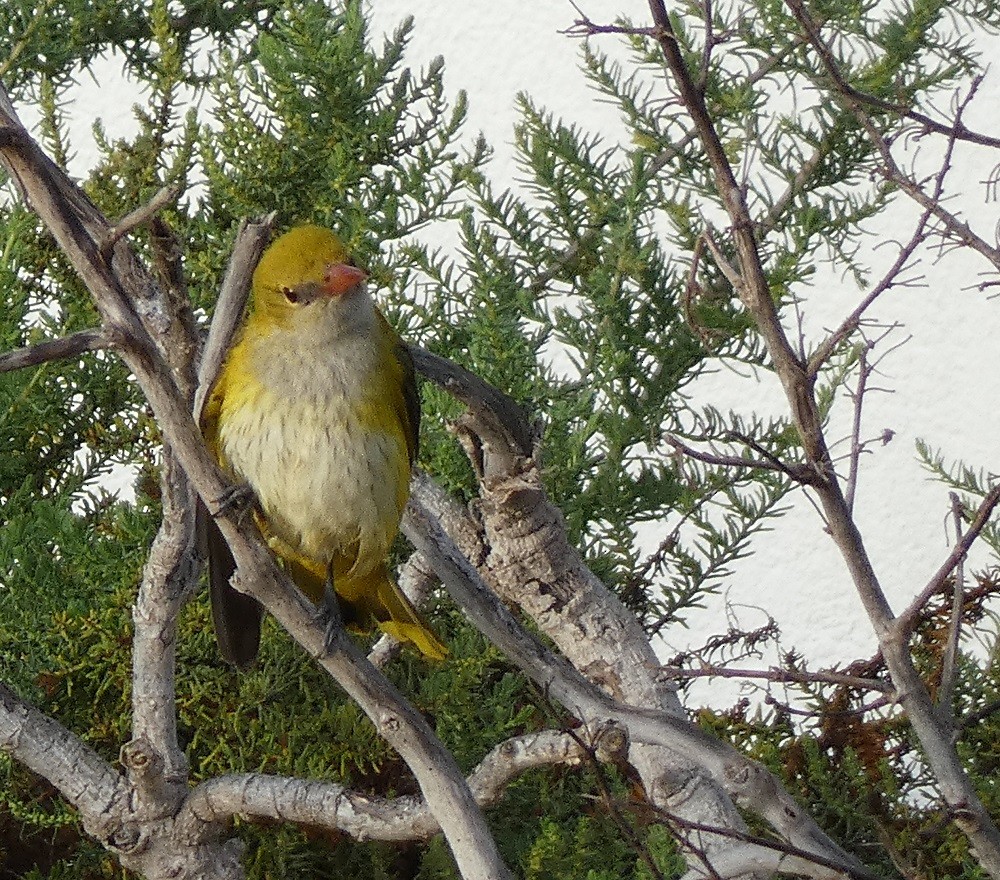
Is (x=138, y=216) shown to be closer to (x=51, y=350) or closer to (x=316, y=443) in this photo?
(x=51, y=350)

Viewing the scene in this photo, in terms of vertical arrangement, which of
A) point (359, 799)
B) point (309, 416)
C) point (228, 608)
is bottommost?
point (359, 799)

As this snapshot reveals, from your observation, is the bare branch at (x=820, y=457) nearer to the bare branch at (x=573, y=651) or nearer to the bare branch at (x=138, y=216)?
the bare branch at (x=573, y=651)

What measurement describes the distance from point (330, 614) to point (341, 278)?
0.20 metres

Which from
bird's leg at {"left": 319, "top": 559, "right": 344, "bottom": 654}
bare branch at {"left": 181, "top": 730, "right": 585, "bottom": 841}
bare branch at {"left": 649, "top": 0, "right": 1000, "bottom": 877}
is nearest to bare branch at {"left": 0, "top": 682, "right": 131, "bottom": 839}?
bare branch at {"left": 181, "top": 730, "right": 585, "bottom": 841}

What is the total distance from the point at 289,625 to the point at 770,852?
260mm

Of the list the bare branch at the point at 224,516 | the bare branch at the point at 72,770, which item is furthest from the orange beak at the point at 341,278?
the bare branch at the point at 72,770

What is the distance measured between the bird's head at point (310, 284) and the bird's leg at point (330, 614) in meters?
0.17

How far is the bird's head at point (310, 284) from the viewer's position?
0.89 m

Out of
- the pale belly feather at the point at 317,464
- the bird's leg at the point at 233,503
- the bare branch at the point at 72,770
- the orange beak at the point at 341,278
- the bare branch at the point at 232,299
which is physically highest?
the orange beak at the point at 341,278

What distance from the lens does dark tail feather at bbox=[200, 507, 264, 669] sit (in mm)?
920

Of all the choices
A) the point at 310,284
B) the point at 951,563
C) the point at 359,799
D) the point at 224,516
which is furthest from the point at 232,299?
the point at 951,563

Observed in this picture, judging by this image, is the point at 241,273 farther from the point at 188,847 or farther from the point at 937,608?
the point at 937,608

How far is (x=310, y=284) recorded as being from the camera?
90 centimetres

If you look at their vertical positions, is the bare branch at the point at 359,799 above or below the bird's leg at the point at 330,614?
below
